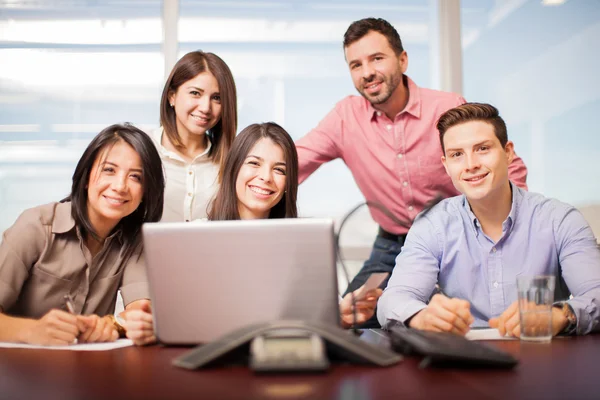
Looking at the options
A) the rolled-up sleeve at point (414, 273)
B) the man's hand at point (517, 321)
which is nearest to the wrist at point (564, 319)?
the man's hand at point (517, 321)

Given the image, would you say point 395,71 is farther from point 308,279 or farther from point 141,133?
point 308,279

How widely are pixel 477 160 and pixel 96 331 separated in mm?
1224

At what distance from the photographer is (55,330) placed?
4.42ft

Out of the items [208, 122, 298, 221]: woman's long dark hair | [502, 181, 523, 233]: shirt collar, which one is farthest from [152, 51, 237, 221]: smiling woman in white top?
[502, 181, 523, 233]: shirt collar

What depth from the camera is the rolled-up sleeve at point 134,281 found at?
1764 mm

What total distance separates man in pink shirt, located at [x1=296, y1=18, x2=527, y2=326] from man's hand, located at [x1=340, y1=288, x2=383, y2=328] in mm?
1141

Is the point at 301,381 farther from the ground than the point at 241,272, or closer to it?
closer to it

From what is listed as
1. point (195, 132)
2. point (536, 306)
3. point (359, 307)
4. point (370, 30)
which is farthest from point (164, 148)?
point (536, 306)

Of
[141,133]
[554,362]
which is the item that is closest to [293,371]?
[554,362]

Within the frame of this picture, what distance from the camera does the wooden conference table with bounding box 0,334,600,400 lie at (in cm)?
83

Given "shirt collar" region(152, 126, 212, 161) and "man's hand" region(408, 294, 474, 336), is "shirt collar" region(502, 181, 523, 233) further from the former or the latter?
"shirt collar" region(152, 126, 212, 161)

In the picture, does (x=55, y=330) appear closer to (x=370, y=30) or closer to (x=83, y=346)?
(x=83, y=346)

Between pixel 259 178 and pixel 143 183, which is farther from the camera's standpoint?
pixel 259 178

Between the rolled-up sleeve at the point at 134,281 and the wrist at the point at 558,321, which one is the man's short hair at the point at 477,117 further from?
the rolled-up sleeve at the point at 134,281
